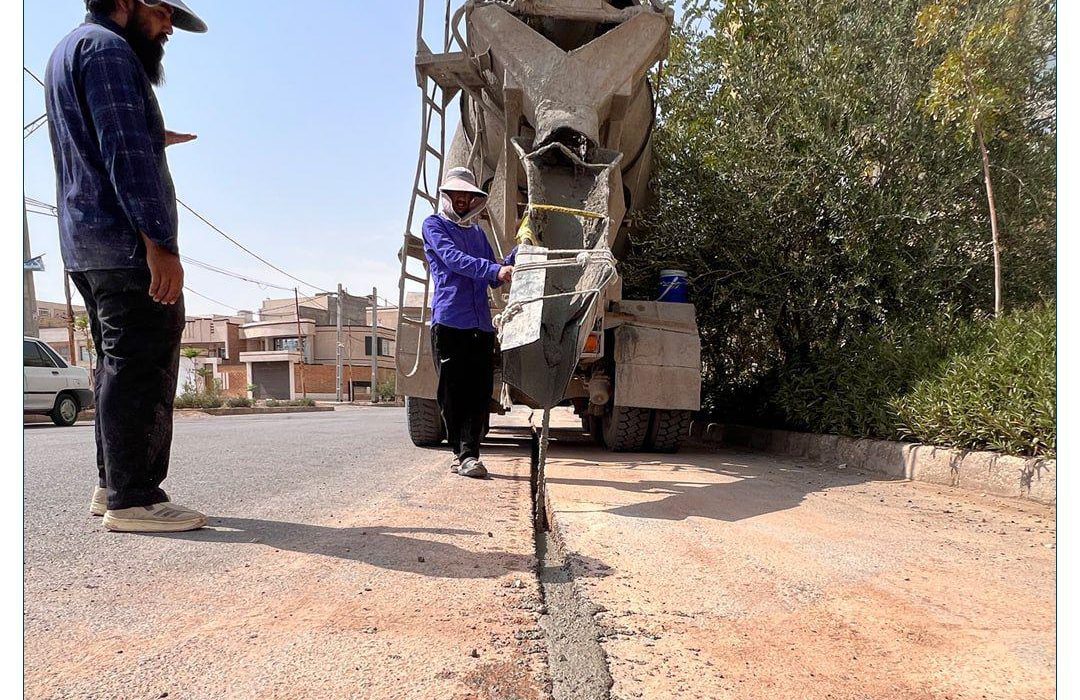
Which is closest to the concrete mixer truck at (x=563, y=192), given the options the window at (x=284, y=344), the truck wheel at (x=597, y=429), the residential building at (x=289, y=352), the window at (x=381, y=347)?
the truck wheel at (x=597, y=429)

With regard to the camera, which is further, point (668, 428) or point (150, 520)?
point (668, 428)

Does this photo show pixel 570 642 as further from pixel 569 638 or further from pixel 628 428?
pixel 628 428

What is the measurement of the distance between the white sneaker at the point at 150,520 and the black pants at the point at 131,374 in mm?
25

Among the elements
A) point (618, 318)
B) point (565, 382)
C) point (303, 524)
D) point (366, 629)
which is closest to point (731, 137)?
point (618, 318)

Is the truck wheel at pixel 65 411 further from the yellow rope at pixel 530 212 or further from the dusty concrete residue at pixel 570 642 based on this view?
the dusty concrete residue at pixel 570 642

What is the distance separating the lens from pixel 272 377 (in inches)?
1710

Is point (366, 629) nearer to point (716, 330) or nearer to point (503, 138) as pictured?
point (503, 138)

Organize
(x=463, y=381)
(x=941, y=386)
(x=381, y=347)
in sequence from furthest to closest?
(x=381, y=347) → (x=941, y=386) → (x=463, y=381)

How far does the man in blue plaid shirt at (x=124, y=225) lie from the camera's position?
2193 millimetres

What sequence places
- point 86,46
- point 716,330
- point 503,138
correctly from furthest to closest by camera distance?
point 716,330 < point 503,138 < point 86,46

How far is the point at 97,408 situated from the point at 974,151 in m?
6.96

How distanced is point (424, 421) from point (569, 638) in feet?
14.7

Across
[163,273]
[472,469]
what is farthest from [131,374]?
[472,469]

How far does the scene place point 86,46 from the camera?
2.18m
